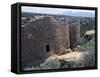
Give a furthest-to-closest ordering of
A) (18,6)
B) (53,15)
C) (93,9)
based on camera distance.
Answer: (93,9), (53,15), (18,6)

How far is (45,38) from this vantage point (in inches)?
111

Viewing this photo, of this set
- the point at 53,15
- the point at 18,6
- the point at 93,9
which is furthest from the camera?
the point at 93,9

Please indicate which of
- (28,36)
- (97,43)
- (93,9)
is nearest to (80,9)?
(93,9)

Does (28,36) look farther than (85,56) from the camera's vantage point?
No

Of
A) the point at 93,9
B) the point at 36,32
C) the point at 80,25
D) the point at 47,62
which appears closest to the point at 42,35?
the point at 36,32

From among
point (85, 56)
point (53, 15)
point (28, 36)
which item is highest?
point (53, 15)

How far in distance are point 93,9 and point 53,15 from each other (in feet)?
1.56

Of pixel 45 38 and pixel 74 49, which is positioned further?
pixel 74 49

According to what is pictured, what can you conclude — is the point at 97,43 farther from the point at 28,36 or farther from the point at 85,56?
the point at 28,36

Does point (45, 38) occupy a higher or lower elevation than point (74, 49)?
higher

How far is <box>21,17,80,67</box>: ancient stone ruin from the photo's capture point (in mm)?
2740

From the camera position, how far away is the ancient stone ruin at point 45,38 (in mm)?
2740

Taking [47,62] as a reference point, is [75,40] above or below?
above

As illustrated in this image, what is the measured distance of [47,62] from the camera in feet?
9.28
